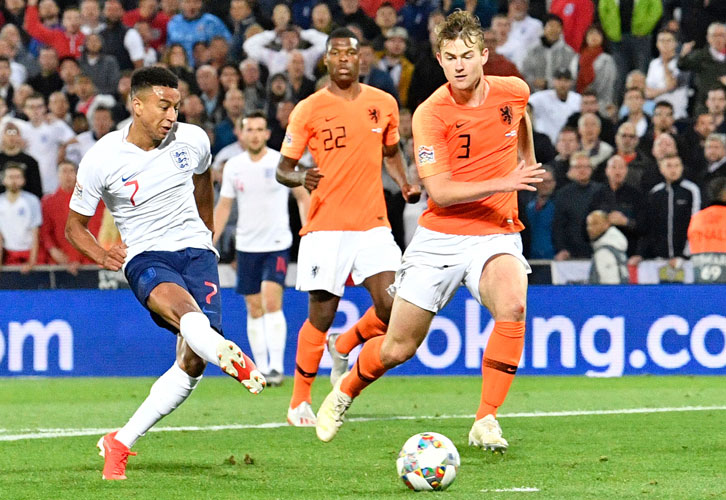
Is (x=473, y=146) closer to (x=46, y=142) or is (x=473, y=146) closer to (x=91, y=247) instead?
(x=91, y=247)

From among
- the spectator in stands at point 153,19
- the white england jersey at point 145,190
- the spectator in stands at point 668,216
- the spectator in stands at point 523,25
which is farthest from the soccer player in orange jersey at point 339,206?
the spectator in stands at point 153,19

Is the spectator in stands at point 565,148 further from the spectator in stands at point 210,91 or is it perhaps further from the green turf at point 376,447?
the spectator in stands at point 210,91

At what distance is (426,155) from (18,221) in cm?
852

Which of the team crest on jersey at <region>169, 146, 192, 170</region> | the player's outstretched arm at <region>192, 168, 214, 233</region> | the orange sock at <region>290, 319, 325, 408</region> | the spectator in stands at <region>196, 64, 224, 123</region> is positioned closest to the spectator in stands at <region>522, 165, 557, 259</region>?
the spectator in stands at <region>196, 64, 224, 123</region>

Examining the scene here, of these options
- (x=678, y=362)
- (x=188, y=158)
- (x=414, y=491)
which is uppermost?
(x=188, y=158)

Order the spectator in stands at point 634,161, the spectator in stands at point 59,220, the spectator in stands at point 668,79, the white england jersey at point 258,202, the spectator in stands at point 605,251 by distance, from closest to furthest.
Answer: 1. the white england jersey at point 258,202
2. the spectator in stands at point 605,251
3. the spectator in stands at point 634,161
4. the spectator in stands at point 59,220
5. the spectator in stands at point 668,79

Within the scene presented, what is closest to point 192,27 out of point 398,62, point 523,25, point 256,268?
point 398,62

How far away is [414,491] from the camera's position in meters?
5.95

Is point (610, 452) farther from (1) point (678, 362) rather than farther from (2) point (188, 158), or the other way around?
(1) point (678, 362)

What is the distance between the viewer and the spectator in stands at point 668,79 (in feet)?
50.5

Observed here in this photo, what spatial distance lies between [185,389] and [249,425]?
244 cm

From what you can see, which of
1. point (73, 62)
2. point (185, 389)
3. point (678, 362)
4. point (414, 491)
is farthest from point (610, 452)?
point (73, 62)

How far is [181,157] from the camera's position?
691 centimetres

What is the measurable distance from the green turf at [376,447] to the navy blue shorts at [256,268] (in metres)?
1.09
